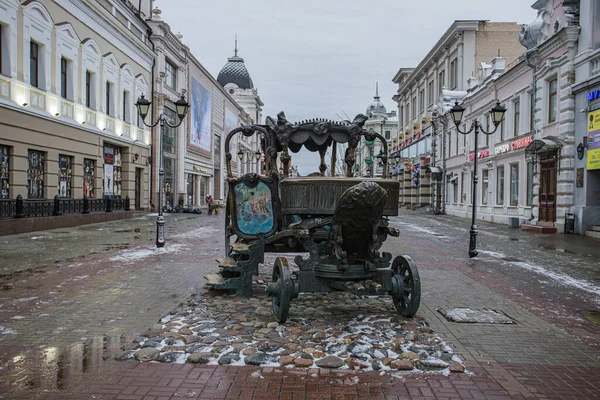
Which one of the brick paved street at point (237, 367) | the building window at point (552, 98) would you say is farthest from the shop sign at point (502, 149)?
the brick paved street at point (237, 367)

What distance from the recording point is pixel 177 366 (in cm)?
459

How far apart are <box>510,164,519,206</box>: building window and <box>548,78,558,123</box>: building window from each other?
4.43m

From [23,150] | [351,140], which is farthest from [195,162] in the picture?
[351,140]

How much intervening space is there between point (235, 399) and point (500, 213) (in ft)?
88.3

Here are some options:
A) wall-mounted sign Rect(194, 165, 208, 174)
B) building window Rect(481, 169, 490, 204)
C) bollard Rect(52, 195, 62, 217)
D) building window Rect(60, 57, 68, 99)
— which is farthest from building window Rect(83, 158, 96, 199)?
building window Rect(481, 169, 490, 204)

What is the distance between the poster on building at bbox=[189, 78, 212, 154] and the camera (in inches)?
1761

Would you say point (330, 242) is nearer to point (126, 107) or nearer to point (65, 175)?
point (65, 175)

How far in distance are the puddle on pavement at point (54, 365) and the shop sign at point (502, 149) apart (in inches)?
1025

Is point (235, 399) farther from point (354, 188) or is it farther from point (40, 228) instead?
point (40, 228)

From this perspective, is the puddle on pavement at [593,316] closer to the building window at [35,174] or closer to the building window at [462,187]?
the building window at [35,174]

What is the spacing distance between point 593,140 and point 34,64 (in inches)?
911

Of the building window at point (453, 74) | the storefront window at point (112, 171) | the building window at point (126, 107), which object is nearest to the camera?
the storefront window at point (112, 171)

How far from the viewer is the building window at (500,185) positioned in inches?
1107

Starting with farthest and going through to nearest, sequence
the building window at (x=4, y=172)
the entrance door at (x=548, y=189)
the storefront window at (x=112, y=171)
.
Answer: the storefront window at (x=112, y=171) → the entrance door at (x=548, y=189) → the building window at (x=4, y=172)
